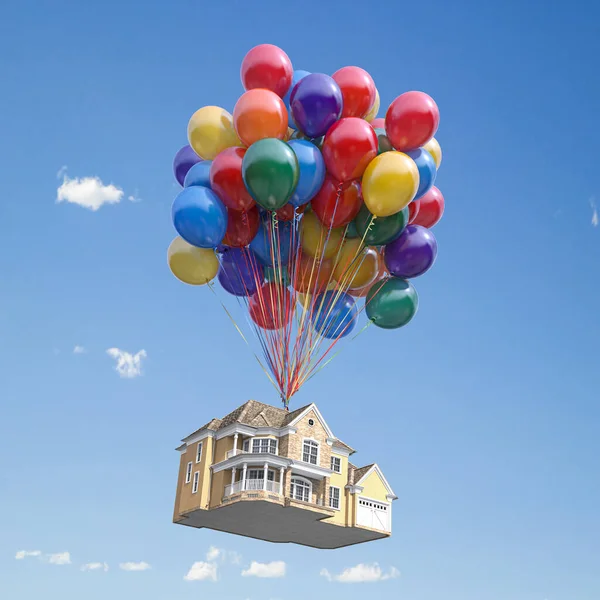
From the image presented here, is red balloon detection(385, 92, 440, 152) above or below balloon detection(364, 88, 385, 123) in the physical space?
below

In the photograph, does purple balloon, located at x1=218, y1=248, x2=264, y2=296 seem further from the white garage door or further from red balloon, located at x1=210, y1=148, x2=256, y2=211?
the white garage door

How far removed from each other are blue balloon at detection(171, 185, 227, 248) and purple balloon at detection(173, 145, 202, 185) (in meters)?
1.97

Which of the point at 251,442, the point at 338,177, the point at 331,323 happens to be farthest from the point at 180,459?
the point at 338,177

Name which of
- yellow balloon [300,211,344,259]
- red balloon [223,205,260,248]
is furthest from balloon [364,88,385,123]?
red balloon [223,205,260,248]

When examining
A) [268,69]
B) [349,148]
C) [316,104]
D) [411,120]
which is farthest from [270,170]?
[411,120]

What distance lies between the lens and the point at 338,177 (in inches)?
667

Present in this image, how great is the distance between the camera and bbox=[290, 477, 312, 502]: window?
69.4 feet

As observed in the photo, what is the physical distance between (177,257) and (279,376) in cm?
404

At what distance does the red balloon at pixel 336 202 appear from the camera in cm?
1722

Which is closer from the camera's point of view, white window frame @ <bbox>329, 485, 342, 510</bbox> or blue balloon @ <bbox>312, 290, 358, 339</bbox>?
blue balloon @ <bbox>312, 290, 358, 339</bbox>

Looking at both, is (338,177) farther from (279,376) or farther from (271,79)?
(279,376)

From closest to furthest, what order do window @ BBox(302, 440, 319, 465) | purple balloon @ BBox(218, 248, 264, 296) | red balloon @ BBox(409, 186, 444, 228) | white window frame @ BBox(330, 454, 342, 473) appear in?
purple balloon @ BBox(218, 248, 264, 296) < red balloon @ BBox(409, 186, 444, 228) < window @ BBox(302, 440, 319, 465) < white window frame @ BBox(330, 454, 342, 473)

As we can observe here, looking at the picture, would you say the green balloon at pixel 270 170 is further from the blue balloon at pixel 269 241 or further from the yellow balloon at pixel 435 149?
the yellow balloon at pixel 435 149

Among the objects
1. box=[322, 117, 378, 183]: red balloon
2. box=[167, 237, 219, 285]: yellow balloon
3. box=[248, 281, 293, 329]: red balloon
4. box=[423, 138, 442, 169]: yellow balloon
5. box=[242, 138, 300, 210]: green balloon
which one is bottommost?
box=[248, 281, 293, 329]: red balloon
